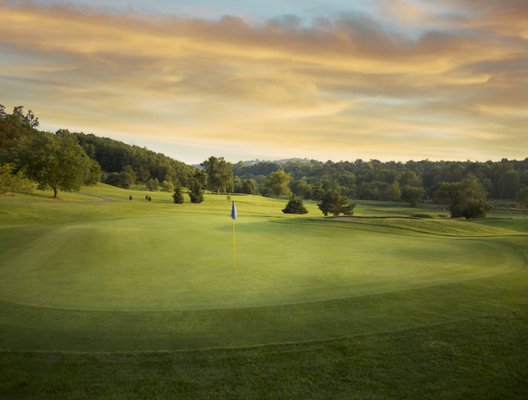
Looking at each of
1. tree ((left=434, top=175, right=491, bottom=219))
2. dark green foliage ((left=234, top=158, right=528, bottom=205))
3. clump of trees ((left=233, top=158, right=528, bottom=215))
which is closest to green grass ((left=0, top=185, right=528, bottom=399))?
tree ((left=434, top=175, right=491, bottom=219))

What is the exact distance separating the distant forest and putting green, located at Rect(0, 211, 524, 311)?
134ft

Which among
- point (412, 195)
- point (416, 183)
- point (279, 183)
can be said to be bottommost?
point (412, 195)

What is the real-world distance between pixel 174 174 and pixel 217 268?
14124cm

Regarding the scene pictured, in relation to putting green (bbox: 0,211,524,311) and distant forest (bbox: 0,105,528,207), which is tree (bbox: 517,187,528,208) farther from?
putting green (bbox: 0,211,524,311)

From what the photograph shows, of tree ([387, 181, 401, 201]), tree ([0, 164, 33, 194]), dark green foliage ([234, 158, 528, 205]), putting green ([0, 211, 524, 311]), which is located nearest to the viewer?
putting green ([0, 211, 524, 311])

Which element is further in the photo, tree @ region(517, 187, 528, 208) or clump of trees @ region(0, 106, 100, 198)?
tree @ region(517, 187, 528, 208)

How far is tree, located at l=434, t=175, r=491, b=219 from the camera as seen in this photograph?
62.0 meters

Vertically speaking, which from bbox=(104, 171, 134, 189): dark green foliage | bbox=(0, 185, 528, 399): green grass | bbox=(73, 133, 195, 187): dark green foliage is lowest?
bbox=(0, 185, 528, 399): green grass

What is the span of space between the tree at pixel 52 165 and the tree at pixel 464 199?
62.6 m

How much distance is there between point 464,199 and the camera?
254ft

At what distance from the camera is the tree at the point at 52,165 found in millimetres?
59125

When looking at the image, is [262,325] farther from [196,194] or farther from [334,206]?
[196,194]

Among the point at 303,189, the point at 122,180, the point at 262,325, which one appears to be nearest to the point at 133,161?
the point at 122,180

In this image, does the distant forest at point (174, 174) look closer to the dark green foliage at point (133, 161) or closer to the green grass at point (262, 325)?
the dark green foliage at point (133, 161)
